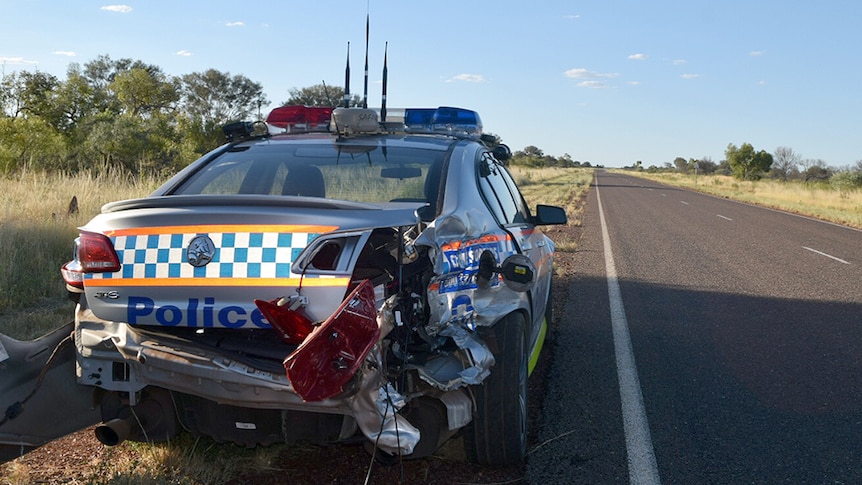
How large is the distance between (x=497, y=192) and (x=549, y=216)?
3.06 feet

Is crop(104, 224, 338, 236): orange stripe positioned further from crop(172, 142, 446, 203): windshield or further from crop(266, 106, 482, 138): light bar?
crop(266, 106, 482, 138): light bar

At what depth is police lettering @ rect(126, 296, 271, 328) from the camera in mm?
2908

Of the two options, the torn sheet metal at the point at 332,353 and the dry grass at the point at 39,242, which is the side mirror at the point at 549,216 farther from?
the dry grass at the point at 39,242

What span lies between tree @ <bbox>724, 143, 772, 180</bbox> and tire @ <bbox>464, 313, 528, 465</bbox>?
89.2 meters

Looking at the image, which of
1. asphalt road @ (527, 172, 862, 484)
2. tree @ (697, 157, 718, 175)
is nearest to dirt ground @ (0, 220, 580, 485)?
asphalt road @ (527, 172, 862, 484)

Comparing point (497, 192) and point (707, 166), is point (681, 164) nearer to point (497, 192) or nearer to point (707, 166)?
point (707, 166)

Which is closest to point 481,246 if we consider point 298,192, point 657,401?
point 298,192

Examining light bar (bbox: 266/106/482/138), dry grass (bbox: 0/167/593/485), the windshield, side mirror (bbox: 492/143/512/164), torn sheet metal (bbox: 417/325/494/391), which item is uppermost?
light bar (bbox: 266/106/482/138)

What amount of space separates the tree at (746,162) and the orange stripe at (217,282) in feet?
296

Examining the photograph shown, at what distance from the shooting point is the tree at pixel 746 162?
285ft

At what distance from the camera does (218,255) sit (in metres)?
2.97

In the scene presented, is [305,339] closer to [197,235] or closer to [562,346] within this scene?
[197,235]

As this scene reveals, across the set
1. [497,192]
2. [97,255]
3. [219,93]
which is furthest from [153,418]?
[219,93]

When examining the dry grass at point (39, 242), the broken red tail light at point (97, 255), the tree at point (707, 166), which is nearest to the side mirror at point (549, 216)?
the broken red tail light at point (97, 255)
